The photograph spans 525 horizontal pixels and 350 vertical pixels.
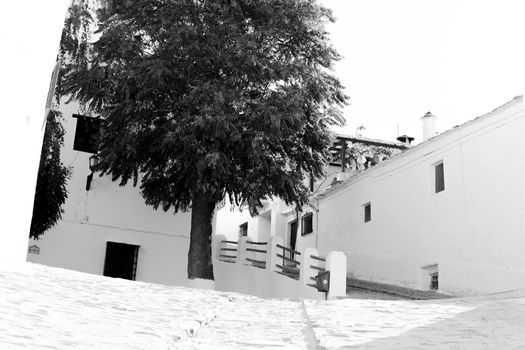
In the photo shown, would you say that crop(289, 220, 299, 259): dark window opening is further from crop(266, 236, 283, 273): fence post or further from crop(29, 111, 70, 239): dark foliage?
crop(29, 111, 70, 239): dark foliage

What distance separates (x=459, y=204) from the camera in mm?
16312

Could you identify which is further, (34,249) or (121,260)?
(121,260)

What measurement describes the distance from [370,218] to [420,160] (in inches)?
116

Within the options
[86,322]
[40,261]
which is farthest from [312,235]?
[86,322]

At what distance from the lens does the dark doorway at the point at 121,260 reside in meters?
18.4

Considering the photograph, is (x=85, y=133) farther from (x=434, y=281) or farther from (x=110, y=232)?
(x=434, y=281)

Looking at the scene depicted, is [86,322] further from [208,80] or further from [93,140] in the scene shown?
[93,140]

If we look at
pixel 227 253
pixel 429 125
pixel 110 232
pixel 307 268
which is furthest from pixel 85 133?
pixel 429 125

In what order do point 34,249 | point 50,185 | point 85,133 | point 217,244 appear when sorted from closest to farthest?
point 50,185
point 34,249
point 85,133
point 217,244

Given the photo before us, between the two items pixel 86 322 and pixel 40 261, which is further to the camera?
pixel 40 261

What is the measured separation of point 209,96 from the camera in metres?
15.0

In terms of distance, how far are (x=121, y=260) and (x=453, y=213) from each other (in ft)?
28.1

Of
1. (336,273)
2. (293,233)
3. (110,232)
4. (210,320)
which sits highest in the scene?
(293,233)

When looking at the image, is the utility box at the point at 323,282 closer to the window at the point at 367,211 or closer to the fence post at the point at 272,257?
the fence post at the point at 272,257
